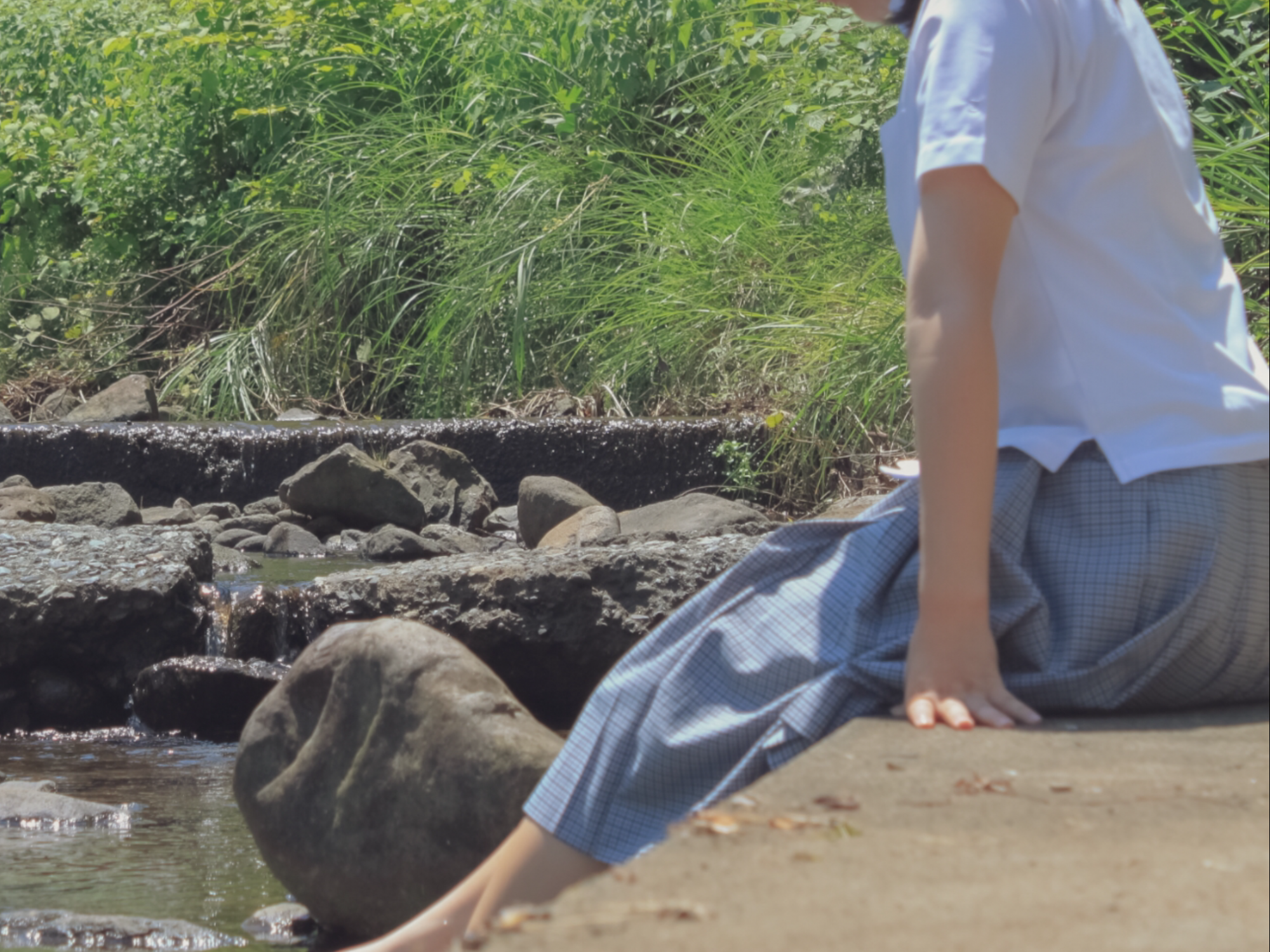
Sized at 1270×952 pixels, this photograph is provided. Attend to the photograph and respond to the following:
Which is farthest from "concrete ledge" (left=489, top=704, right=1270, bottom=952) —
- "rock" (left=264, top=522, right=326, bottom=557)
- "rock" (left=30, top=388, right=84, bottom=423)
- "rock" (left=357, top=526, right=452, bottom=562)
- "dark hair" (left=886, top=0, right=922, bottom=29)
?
"rock" (left=30, top=388, right=84, bottom=423)

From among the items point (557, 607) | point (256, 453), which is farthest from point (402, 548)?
point (557, 607)

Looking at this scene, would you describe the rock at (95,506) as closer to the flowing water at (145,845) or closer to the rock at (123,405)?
the rock at (123,405)

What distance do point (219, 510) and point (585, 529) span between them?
7.59ft

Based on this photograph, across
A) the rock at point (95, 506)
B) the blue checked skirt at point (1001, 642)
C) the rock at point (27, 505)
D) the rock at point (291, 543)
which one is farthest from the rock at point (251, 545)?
the blue checked skirt at point (1001, 642)

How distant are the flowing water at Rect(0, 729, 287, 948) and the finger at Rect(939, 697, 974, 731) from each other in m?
1.66

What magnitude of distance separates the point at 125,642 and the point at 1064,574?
3605mm

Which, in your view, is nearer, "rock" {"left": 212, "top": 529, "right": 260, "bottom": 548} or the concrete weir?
"rock" {"left": 212, "top": 529, "right": 260, "bottom": 548}

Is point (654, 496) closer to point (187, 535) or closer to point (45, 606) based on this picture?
point (187, 535)

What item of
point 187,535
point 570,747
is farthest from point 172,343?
point 570,747

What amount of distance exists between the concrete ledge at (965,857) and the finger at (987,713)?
23 millimetres

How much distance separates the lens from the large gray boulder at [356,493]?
636 centimetres

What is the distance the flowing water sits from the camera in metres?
2.75

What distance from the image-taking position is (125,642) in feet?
14.7

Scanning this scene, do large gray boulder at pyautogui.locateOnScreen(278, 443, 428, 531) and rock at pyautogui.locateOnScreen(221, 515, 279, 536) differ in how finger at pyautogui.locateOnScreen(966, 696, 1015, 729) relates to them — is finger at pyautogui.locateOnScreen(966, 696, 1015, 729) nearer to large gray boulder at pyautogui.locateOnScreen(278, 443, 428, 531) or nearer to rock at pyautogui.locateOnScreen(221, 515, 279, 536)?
large gray boulder at pyautogui.locateOnScreen(278, 443, 428, 531)
